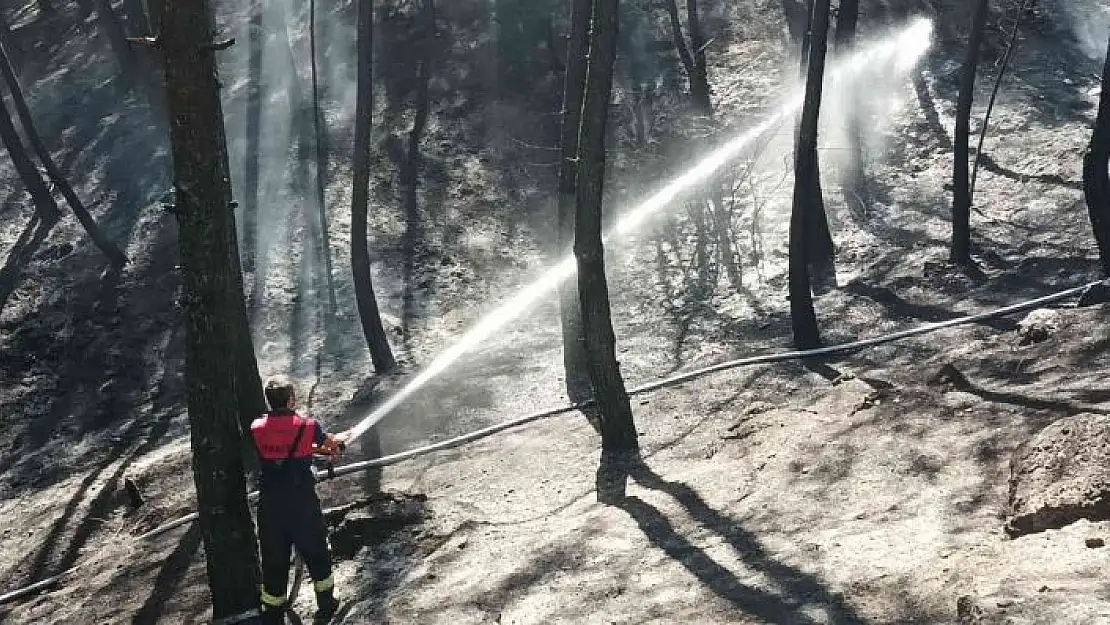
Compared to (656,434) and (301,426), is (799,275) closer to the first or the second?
(656,434)

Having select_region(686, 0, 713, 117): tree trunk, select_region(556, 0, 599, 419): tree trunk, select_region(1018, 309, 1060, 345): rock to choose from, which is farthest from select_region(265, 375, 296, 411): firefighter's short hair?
select_region(686, 0, 713, 117): tree trunk

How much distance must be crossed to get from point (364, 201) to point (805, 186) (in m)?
7.06

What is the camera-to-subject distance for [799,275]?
1486 centimetres

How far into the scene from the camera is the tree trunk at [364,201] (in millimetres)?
16484

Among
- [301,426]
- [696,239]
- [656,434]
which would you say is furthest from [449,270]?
[301,426]

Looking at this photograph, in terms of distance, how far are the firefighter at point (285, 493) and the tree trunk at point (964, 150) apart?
498 inches

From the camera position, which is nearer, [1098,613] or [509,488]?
[1098,613]

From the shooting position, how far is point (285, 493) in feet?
24.7

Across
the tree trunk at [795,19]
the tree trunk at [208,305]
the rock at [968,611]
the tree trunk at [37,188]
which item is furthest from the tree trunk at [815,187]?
the tree trunk at [37,188]

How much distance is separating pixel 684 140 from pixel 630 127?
4.93ft

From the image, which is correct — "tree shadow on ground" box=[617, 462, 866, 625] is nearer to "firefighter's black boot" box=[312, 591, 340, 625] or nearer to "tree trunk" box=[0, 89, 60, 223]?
"firefighter's black boot" box=[312, 591, 340, 625]

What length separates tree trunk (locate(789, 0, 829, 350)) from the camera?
13984 millimetres

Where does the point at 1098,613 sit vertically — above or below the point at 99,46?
below

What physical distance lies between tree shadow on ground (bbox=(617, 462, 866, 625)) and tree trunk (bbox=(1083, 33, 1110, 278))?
761cm
